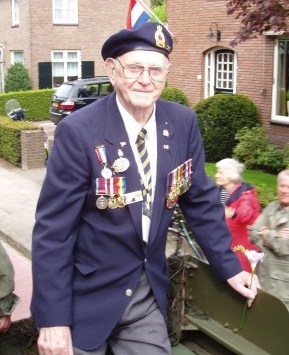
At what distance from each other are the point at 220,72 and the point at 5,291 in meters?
13.1

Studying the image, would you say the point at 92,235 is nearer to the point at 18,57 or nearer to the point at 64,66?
the point at 64,66

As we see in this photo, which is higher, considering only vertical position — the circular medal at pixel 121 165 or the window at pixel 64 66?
the window at pixel 64 66

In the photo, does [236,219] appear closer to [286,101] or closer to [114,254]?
[114,254]

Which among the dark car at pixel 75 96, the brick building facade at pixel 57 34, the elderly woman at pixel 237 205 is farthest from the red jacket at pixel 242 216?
the brick building facade at pixel 57 34

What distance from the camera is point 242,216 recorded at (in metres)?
4.90

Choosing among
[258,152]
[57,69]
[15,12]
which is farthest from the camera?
[15,12]

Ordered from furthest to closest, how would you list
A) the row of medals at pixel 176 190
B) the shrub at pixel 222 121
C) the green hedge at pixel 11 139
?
the green hedge at pixel 11 139 → the shrub at pixel 222 121 → the row of medals at pixel 176 190

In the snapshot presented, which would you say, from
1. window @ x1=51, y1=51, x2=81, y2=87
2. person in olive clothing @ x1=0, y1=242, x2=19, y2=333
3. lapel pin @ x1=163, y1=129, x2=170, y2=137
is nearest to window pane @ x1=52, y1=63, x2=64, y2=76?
window @ x1=51, y1=51, x2=81, y2=87

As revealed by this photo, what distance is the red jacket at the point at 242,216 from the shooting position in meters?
4.91

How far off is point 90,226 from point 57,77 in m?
26.6

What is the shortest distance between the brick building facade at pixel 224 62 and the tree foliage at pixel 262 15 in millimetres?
4839

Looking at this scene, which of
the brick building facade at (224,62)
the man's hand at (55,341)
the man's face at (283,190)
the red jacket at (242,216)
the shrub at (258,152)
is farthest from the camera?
the brick building facade at (224,62)

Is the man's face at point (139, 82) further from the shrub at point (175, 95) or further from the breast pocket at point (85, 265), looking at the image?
the shrub at point (175, 95)

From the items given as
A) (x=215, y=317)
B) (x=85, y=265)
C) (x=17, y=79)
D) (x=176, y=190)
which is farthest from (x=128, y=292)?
(x=17, y=79)
